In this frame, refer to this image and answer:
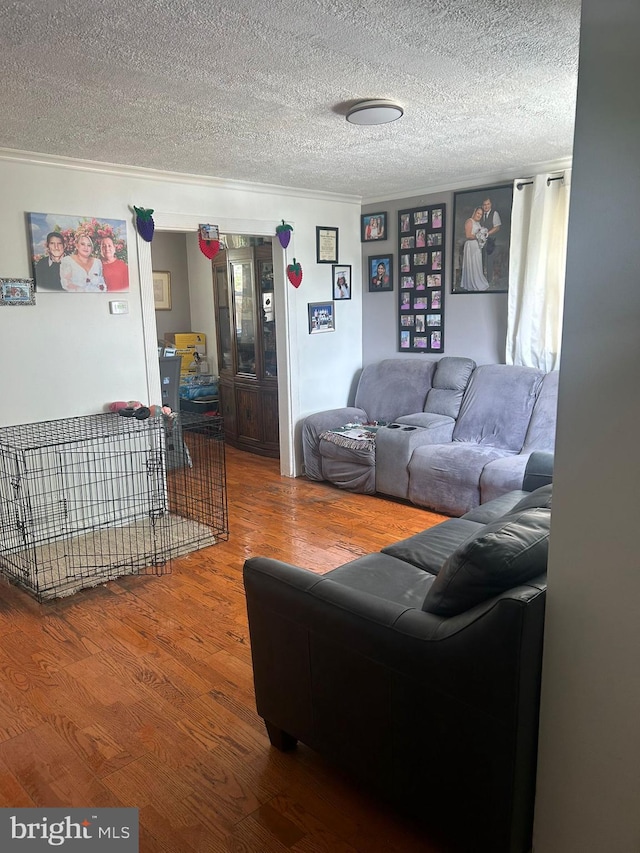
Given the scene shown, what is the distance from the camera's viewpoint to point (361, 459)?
4770 mm

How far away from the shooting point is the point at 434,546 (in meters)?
2.65

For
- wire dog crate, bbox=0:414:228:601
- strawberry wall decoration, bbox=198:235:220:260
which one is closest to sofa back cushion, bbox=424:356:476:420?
wire dog crate, bbox=0:414:228:601

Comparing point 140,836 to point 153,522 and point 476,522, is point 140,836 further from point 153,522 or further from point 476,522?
point 153,522

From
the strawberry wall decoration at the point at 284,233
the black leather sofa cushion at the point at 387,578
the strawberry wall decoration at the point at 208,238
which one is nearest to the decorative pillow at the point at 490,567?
the black leather sofa cushion at the point at 387,578

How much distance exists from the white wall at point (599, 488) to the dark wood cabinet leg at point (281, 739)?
870mm

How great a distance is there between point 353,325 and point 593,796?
471cm

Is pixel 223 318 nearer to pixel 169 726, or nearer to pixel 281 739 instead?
pixel 169 726

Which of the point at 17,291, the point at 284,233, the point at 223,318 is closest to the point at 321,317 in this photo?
the point at 284,233

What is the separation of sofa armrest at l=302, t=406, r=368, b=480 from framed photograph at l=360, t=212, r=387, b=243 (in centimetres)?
164

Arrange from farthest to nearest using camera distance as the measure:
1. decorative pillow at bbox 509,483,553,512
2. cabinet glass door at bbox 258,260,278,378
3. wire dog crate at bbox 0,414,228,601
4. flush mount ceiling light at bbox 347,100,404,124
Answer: cabinet glass door at bbox 258,260,278,378, wire dog crate at bbox 0,414,228,601, flush mount ceiling light at bbox 347,100,404,124, decorative pillow at bbox 509,483,553,512

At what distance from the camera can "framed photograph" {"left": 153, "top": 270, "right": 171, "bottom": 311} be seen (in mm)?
7105

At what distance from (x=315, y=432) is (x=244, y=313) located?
1629 mm

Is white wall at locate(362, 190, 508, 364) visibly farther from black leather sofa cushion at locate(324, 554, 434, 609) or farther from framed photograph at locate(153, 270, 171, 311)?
black leather sofa cushion at locate(324, 554, 434, 609)

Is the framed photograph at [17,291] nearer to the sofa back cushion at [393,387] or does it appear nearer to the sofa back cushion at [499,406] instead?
the sofa back cushion at [393,387]
